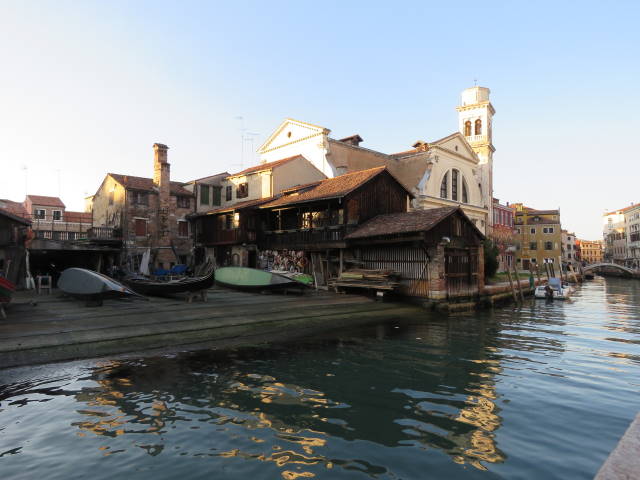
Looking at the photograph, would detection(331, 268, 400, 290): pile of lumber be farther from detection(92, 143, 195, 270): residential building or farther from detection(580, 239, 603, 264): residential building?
detection(580, 239, 603, 264): residential building

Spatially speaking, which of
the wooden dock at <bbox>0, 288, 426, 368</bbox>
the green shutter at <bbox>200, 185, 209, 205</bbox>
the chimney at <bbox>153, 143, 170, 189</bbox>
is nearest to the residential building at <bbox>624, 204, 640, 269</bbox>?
the wooden dock at <bbox>0, 288, 426, 368</bbox>

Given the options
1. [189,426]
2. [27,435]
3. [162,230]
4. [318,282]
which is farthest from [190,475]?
[162,230]

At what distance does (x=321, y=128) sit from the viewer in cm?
3266

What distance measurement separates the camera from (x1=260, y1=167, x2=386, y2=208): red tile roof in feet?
76.0

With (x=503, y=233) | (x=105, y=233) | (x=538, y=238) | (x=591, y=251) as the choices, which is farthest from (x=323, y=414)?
(x=591, y=251)

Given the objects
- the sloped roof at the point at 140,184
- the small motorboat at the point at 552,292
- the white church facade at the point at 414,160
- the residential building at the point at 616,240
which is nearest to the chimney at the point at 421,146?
the white church facade at the point at 414,160

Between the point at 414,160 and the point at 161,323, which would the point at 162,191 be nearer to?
the point at 161,323

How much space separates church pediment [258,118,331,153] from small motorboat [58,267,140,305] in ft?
72.1

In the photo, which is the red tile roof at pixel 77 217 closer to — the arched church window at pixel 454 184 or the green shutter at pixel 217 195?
the green shutter at pixel 217 195

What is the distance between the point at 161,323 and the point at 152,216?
2064 cm

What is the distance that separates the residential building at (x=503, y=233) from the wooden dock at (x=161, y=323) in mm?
31126

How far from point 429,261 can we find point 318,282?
25.4ft

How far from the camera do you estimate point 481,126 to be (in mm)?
45562

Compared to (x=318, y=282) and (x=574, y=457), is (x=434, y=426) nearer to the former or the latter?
(x=574, y=457)
